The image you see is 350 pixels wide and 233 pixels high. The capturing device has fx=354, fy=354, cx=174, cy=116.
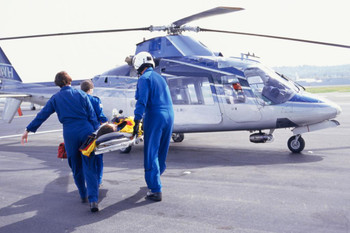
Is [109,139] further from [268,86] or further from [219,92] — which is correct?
[268,86]

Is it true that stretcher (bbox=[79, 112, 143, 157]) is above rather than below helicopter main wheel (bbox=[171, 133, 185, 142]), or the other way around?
above

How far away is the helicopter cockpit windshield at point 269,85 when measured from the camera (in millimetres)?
8125

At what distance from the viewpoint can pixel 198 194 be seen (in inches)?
212

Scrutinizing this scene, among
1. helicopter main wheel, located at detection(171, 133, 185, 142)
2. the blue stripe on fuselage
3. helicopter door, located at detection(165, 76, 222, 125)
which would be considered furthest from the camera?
helicopter main wheel, located at detection(171, 133, 185, 142)

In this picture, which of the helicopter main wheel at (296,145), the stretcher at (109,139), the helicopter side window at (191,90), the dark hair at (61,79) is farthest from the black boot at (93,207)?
the helicopter main wheel at (296,145)

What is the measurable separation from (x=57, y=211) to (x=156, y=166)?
4.89ft

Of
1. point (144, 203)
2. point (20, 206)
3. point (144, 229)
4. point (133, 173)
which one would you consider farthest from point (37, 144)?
point (144, 229)

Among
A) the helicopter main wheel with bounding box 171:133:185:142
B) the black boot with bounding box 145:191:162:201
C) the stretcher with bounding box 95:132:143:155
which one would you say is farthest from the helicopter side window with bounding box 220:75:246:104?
the stretcher with bounding box 95:132:143:155

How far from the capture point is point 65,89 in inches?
196

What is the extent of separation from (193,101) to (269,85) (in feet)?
6.20

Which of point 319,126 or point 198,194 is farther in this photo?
point 319,126

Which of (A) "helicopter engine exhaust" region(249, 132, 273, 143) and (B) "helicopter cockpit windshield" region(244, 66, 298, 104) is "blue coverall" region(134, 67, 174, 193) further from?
(A) "helicopter engine exhaust" region(249, 132, 273, 143)

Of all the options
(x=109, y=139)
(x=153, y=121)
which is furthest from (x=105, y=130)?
(x=153, y=121)

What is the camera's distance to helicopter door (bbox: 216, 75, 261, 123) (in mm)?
8297
